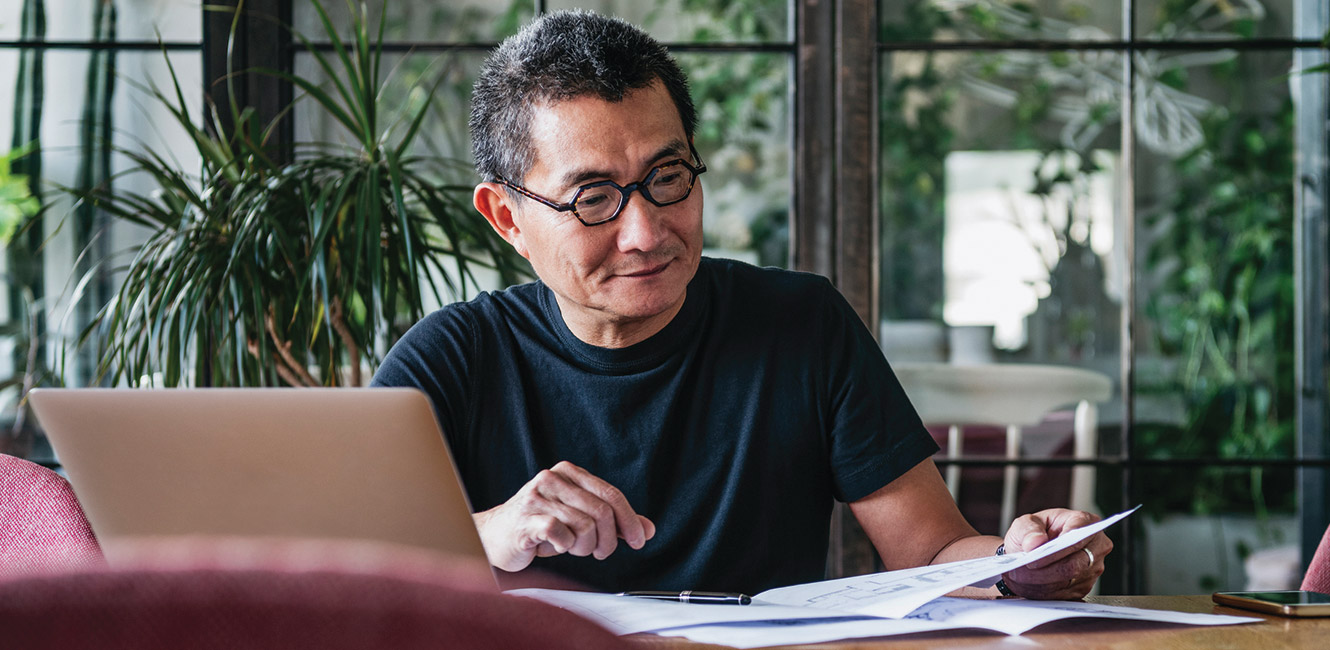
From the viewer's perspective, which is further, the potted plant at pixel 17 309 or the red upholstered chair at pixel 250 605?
the potted plant at pixel 17 309

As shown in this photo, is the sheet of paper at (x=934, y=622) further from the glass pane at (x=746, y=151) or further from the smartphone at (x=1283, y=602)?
the glass pane at (x=746, y=151)

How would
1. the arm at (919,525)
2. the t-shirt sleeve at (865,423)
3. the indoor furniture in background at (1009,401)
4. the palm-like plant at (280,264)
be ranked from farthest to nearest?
the indoor furniture in background at (1009,401)
the palm-like plant at (280,264)
the t-shirt sleeve at (865,423)
the arm at (919,525)

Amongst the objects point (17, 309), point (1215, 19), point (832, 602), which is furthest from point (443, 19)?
point (832, 602)

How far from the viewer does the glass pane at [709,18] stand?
2732mm

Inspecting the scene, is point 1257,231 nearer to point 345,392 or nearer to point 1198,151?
point 1198,151

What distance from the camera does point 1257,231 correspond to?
2.81m

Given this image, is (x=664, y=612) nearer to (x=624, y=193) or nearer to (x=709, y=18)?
(x=624, y=193)

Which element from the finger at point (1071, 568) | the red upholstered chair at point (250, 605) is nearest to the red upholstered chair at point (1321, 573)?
the finger at point (1071, 568)

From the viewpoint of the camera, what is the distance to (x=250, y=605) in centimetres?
22

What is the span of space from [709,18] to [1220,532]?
192 centimetres

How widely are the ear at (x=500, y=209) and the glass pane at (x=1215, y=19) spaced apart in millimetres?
2017

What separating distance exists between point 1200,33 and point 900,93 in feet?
2.63

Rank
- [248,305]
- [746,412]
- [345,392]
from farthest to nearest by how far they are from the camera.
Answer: [248,305] → [746,412] → [345,392]

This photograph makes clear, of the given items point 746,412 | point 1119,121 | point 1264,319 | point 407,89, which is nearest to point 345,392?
point 746,412
